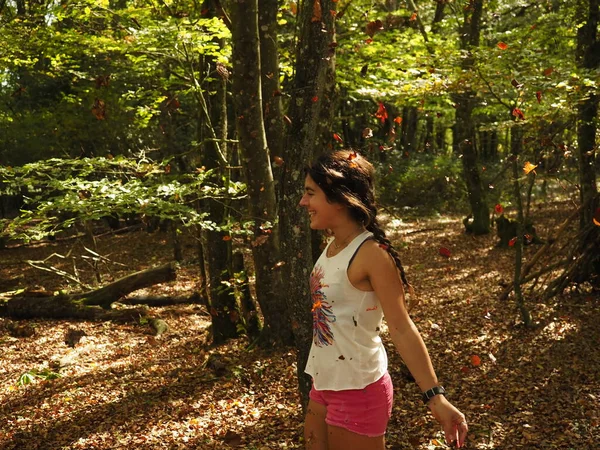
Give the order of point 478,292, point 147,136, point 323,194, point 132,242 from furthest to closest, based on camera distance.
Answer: point 132,242, point 147,136, point 478,292, point 323,194

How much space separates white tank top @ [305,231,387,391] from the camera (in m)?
2.42

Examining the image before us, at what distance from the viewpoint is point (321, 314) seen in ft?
8.28

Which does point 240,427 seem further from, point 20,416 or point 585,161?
point 585,161

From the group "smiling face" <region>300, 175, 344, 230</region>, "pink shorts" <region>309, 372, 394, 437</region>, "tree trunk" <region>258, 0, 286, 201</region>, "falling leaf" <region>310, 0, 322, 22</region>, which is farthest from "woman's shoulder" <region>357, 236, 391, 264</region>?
"tree trunk" <region>258, 0, 286, 201</region>

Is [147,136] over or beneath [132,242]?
over

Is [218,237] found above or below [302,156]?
below

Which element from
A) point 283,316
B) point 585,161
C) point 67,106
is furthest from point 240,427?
point 67,106

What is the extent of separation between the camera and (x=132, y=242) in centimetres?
1852

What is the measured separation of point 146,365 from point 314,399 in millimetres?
5613

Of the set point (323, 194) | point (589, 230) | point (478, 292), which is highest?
point (323, 194)

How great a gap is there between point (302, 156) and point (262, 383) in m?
3.91

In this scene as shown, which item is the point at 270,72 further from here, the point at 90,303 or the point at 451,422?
the point at 90,303

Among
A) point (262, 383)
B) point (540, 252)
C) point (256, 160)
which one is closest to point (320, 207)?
point (256, 160)

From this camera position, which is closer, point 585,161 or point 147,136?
point 585,161
